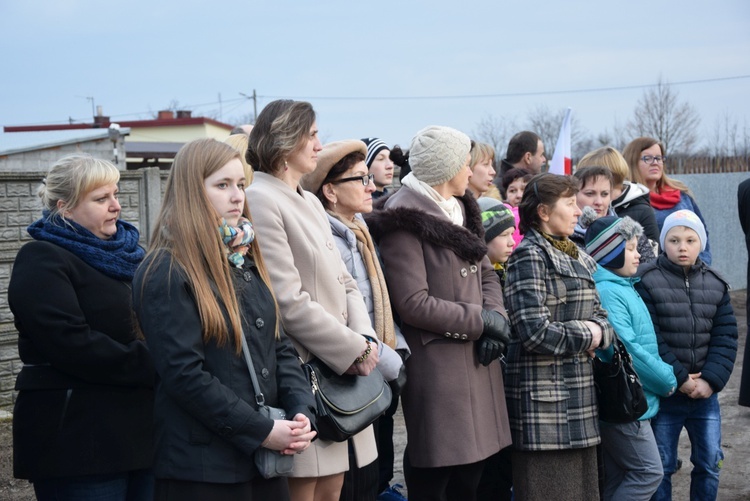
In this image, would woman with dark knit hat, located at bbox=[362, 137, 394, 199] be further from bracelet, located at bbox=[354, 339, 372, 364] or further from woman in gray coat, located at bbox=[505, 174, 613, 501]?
bracelet, located at bbox=[354, 339, 372, 364]

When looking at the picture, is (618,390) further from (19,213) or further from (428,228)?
(19,213)

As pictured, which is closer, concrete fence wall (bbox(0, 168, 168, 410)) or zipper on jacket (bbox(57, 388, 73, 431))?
zipper on jacket (bbox(57, 388, 73, 431))

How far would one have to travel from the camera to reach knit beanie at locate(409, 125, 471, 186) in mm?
4441

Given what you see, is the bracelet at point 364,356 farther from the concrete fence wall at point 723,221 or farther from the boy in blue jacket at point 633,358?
the concrete fence wall at point 723,221

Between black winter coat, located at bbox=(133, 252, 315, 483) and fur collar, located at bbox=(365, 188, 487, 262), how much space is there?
1.48 metres

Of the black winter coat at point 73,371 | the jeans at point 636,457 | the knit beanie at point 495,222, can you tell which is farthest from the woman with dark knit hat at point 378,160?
the black winter coat at point 73,371

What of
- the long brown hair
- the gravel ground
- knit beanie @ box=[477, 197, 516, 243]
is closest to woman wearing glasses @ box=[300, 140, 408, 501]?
knit beanie @ box=[477, 197, 516, 243]

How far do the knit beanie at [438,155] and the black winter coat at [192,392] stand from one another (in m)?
1.82

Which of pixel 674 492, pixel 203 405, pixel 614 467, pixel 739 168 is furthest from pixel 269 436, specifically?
pixel 739 168

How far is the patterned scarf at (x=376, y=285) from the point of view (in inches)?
158

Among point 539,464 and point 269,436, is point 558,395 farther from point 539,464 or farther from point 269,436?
point 269,436

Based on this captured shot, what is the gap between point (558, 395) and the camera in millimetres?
4305

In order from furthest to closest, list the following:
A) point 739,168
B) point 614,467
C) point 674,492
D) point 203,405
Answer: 1. point 739,168
2. point 674,492
3. point 614,467
4. point 203,405

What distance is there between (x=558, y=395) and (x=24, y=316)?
2552 mm
